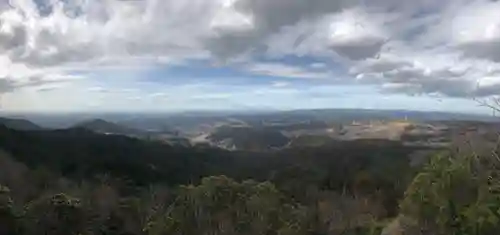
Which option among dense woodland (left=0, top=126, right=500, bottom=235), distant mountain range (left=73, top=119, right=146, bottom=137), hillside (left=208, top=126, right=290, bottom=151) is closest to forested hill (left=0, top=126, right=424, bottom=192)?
dense woodland (left=0, top=126, right=500, bottom=235)

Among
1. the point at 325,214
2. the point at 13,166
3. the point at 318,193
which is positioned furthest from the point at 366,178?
the point at 13,166

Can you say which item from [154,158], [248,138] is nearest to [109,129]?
[248,138]

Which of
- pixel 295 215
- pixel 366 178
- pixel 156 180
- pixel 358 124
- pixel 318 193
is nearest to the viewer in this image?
pixel 295 215

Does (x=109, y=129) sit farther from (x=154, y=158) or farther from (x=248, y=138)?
(x=154, y=158)

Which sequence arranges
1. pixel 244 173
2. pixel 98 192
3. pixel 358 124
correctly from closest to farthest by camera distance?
pixel 98 192 → pixel 244 173 → pixel 358 124

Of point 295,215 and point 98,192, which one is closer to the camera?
point 295,215

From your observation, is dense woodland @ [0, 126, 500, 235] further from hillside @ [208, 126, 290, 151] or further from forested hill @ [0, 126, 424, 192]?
hillside @ [208, 126, 290, 151]

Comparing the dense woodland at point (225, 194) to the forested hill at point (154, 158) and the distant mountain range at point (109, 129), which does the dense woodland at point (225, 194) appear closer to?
the forested hill at point (154, 158)

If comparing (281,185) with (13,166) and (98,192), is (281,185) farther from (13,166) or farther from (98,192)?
(13,166)

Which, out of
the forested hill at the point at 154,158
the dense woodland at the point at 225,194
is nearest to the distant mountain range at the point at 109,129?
the forested hill at the point at 154,158
